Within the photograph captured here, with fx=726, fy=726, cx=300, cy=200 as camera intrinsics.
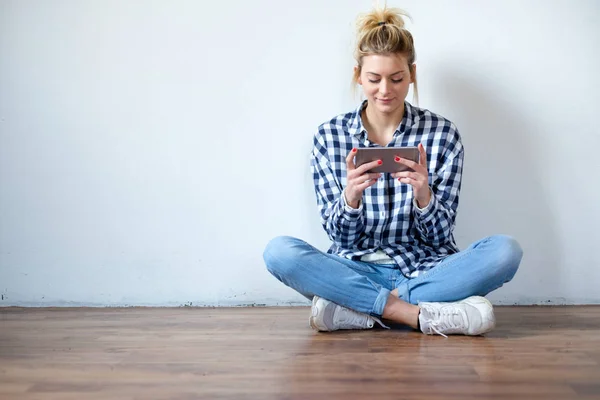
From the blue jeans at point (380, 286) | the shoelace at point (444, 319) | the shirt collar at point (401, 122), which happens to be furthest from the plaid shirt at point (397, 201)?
the shoelace at point (444, 319)

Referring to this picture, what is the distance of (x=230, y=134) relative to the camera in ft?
8.58

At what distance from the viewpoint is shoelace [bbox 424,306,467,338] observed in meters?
2.03

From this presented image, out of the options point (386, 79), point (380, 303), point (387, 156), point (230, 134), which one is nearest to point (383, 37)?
point (386, 79)

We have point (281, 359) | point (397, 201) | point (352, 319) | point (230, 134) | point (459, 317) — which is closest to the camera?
point (281, 359)

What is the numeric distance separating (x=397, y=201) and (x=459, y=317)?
435 mm

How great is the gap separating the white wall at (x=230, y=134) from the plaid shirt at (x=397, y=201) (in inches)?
9.4

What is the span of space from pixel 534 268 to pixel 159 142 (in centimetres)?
141

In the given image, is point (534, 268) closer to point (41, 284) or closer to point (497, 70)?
point (497, 70)

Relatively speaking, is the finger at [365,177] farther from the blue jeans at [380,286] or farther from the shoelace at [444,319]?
the shoelace at [444,319]

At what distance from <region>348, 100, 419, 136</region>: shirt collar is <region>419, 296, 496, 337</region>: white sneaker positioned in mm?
595

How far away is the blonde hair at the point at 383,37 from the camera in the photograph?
2.21 meters

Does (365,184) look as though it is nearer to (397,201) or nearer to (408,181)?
(408,181)

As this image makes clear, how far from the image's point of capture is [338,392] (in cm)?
143

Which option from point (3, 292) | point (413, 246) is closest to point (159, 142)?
point (3, 292)
